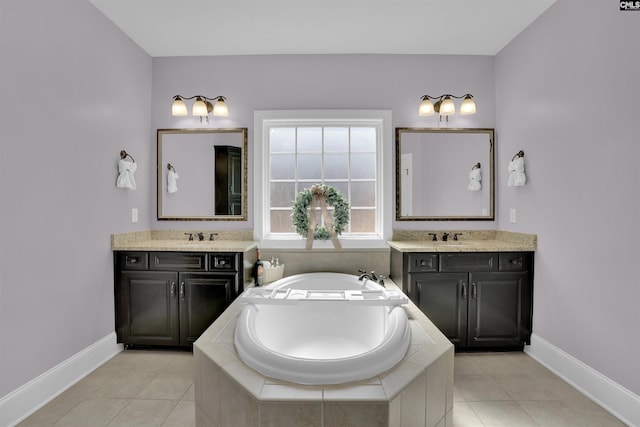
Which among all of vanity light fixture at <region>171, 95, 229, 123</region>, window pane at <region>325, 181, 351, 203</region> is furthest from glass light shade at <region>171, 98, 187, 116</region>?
window pane at <region>325, 181, 351, 203</region>

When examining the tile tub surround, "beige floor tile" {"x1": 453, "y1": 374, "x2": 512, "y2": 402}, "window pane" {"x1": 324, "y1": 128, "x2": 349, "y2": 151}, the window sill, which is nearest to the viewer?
the tile tub surround

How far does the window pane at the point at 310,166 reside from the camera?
308cm

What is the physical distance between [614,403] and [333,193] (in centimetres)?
236

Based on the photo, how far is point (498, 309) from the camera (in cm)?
Answer: 255

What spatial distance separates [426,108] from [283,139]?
1.41m

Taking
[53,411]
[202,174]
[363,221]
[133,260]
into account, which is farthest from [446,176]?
[53,411]

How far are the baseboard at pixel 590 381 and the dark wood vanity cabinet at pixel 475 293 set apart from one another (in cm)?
16

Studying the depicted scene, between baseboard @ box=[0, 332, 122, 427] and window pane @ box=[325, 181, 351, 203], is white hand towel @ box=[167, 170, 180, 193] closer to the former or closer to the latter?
baseboard @ box=[0, 332, 122, 427]

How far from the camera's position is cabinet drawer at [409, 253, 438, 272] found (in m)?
2.53

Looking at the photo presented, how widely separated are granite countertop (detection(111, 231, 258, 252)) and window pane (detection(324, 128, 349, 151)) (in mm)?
1197

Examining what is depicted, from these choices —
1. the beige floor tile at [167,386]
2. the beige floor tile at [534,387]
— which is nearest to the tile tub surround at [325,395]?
the beige floor tile at [167,386]

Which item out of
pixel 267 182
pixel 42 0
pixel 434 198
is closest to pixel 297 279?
pixel 267 182

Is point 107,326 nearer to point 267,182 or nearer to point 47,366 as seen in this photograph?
point 47,366

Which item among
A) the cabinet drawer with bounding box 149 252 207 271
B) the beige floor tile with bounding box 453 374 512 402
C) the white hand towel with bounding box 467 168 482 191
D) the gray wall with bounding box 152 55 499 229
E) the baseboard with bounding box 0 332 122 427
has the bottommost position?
the beige floor tile with bounding box 453 374 512 402
